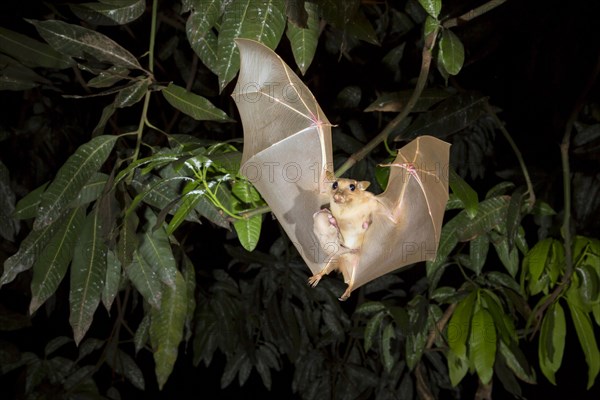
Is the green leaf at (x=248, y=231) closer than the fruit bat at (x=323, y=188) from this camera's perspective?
No

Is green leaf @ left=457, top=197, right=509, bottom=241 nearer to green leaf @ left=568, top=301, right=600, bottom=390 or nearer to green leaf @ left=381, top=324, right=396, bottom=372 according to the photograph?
green leaf @ left=568, top=301, right=600, bottom=390

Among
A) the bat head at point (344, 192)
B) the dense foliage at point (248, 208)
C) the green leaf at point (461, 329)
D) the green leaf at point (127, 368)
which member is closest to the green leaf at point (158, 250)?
the dense foliage at point (248, 208)

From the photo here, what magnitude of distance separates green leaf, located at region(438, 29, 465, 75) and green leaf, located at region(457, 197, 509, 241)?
38 centimetres

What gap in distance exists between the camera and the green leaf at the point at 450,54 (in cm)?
126

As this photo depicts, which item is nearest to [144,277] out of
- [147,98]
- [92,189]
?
[92,189]

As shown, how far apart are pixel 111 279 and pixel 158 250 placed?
10cm

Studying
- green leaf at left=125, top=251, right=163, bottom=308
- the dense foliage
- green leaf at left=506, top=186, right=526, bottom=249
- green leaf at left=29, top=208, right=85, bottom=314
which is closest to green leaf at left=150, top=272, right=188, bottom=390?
the dense foliage

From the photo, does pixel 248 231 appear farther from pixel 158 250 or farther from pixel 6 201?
pixel 6 201

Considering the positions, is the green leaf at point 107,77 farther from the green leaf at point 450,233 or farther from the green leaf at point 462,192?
the green leaf at point 450,233

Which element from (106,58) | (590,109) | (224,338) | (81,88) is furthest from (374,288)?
(106,58)

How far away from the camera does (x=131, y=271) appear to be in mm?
1382

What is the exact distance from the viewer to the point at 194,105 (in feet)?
4.25

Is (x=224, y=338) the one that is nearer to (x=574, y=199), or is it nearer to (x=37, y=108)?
(x=37, y=108)

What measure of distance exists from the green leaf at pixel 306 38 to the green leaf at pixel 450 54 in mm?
213
